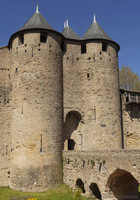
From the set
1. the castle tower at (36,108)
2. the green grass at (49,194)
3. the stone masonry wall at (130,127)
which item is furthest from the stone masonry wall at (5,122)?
the stone masonry wall at (130,127)

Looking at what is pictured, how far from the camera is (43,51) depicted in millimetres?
17688

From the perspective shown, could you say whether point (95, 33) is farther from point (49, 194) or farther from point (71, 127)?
point (49, 194)

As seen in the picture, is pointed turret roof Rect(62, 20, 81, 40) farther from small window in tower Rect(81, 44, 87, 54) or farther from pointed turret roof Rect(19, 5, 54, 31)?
pointed turret roof Rect(19, 5, 54, 31)

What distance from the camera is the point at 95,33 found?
2042 cm

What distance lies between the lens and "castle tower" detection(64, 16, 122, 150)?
1867 cm

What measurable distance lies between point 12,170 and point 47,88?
611 centimetres

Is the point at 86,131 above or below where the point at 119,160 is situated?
above

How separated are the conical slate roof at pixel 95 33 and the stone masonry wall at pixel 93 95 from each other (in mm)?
639

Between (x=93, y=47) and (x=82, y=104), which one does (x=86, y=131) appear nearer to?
(x=82, y=104)

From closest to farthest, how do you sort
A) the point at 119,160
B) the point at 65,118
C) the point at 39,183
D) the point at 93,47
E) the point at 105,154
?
the point at 119,160, the point at 105,154, the point at 39,183, the point at 65,118, the point at 93,47

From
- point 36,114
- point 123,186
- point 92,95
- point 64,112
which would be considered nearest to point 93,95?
point 92,95

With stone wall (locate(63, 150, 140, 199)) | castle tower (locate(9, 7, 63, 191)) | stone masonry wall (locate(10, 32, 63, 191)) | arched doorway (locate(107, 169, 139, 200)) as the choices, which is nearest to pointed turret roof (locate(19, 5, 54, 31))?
castle tower (locate(9, 7, 63, 191))

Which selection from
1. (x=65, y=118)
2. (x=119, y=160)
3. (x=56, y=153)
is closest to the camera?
(x=119, y=160)

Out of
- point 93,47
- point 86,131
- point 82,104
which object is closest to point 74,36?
point 93,47
